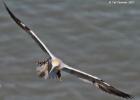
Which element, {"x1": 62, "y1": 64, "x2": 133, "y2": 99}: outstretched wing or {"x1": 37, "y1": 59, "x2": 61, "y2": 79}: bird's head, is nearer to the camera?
{"x1": 62, "y1": 64, "x2": 133, "y2": 99}: outstretched wing

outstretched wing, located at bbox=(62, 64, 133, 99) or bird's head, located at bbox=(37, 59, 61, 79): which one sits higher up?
bird's head, located at bbox=(37, 59, 61, 79)

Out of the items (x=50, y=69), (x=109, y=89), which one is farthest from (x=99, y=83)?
(x=50, y=69)

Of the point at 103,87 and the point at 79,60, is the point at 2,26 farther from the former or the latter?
the point at 103,87

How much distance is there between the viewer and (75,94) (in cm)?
1217

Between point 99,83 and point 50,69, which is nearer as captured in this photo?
point 99,83

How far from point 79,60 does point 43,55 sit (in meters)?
0.83

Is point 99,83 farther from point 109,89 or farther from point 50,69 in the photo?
point 50,69

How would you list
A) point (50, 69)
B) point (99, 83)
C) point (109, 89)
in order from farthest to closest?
point (50, 69)
point (99, 83)
point (109, 89)

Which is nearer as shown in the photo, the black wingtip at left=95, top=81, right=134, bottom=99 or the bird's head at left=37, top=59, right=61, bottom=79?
the black wingtip at left=95, top=81, right=134, bottom=99

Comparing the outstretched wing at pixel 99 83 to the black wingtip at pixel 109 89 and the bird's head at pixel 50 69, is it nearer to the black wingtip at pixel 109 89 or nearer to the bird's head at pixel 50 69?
the black wingtip at pixel 109 89

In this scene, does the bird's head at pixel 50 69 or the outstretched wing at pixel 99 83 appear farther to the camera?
the bird's head at pixel 50 69

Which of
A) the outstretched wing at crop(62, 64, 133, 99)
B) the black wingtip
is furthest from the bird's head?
the black wingtip

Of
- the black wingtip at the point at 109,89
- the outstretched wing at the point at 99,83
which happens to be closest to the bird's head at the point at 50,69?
the outstretched wing at the point at 99,83

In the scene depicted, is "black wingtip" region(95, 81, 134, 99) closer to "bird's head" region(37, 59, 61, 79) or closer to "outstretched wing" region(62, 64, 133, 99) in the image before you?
"outstretched wing" region(62, 64, 133, 99)
